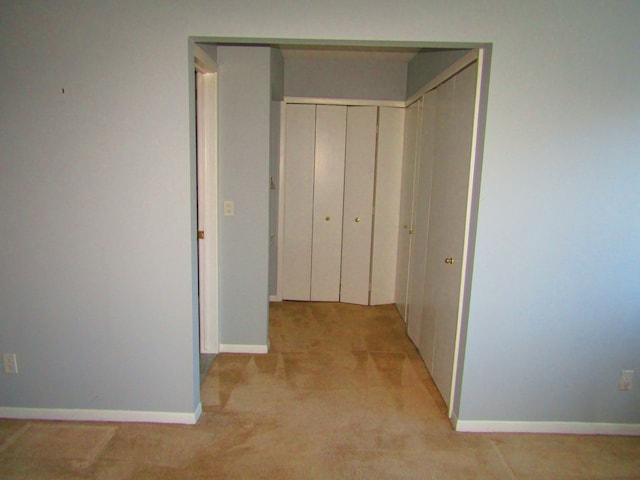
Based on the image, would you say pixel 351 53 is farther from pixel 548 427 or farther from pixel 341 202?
pixel 548 427

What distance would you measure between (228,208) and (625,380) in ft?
8.99

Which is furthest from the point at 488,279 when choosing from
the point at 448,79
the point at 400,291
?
the point at 400,291

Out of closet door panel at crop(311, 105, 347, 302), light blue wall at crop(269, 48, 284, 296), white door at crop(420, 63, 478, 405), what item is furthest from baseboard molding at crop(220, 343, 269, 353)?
closet door panel at crop(311, 105, 347, 302)

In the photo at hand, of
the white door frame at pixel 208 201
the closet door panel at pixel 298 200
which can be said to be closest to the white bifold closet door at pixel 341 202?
the closet door panel at pixel 298 200

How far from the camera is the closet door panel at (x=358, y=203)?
431 cm

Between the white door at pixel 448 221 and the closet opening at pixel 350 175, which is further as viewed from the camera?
the closet opening at pixel 350 175

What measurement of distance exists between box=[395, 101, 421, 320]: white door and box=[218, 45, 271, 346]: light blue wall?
1.43 meters

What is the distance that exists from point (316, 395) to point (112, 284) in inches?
56.4

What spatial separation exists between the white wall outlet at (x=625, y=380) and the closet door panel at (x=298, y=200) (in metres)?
2.90

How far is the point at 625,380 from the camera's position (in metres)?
2.35

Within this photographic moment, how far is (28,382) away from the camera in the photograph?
2.36 metres

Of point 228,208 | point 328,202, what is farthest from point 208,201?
point 328,202

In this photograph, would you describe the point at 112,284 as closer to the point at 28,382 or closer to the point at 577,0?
the point at 28,382

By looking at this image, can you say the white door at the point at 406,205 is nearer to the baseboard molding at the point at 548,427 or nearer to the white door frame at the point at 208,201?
the baseboard molding at the point at 548,427
